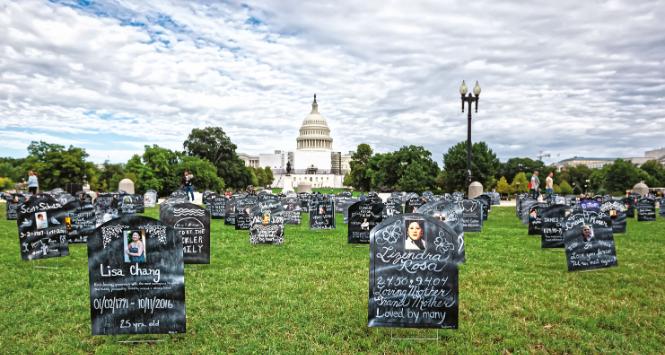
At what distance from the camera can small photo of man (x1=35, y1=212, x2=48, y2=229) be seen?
32.1 ft

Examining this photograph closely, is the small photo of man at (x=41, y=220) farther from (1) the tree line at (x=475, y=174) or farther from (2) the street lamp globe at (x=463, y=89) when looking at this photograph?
(1) the tree line at (x=475, y=174)

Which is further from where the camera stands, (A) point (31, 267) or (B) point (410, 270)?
(A) point (31, 267)

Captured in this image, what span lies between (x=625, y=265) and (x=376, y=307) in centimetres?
701

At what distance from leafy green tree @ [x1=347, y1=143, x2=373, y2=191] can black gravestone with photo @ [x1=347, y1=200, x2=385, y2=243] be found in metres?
69.3

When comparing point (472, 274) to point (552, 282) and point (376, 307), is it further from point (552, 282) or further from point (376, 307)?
point (376, 307)

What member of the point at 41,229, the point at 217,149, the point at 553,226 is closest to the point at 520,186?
the point at 217,149

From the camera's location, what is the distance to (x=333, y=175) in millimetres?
166625

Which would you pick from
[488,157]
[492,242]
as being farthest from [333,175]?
[492,242]

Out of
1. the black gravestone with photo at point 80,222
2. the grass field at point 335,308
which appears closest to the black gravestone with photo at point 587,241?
the grass field at point 335,308

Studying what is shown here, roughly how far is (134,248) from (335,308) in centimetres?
277

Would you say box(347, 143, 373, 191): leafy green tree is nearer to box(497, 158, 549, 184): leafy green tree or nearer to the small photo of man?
box(497, 158, 549, 184): leafy green tree

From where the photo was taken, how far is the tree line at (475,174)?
192 ft

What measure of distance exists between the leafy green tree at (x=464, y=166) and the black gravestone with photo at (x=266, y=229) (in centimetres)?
4638

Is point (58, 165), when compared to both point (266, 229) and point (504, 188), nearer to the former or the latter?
point (266, 229)
